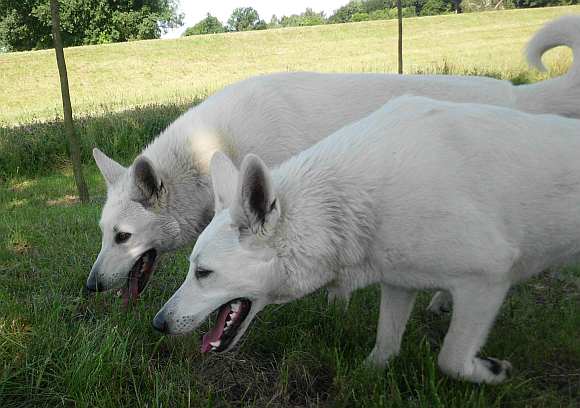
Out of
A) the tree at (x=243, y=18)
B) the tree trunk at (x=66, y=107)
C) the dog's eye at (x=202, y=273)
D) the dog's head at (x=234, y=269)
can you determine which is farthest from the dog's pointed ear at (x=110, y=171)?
the tree at (x=243, y=18)

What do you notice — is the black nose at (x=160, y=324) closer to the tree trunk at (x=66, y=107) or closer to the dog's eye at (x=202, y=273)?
the dog's eye at (x=202, y=273)

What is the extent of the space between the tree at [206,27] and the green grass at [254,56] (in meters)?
55.8

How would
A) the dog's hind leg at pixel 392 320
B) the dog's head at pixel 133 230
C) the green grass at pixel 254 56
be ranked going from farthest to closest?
1. the green grass at pixel 254 56
2. the dog's head at pixel 133 230
3. the dog's hind leg at pixel 392 320

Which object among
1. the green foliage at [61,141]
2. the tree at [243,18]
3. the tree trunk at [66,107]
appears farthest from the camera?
the tree at [243,18]

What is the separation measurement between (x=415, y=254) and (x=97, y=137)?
992 centimetres

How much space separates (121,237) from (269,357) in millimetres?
1635

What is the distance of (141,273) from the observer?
171 inches

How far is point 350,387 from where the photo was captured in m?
2.80

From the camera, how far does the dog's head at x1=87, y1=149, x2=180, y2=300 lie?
4125 mm

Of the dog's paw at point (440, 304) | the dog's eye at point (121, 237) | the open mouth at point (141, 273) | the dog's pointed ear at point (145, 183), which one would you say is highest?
the dog's pointed ear at point (145, 183)

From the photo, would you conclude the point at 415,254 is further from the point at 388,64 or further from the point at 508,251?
the point at 388,64

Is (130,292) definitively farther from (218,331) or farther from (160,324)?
(218,331)

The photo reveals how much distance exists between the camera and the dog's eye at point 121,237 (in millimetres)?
4203

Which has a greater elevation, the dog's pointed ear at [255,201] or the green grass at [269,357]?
the dog's pointed ear at [255,201]
